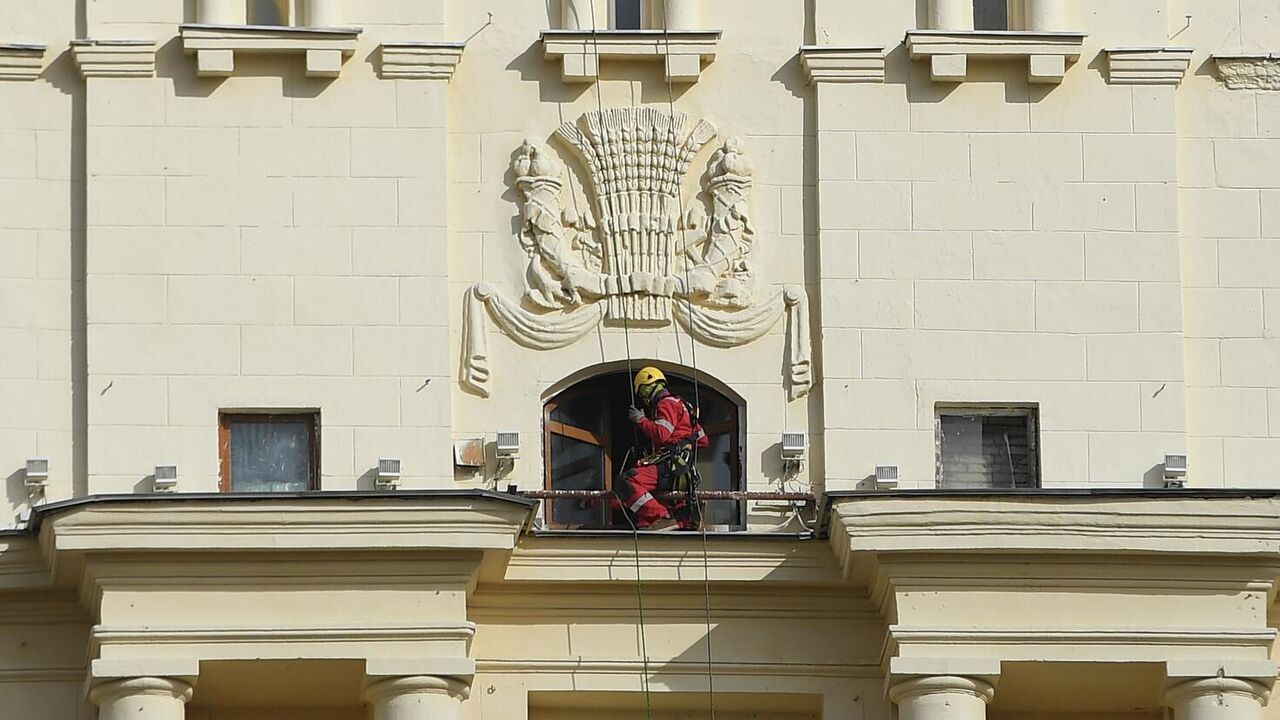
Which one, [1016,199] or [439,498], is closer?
[439,498]

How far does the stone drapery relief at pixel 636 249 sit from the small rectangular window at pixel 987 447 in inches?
36.1

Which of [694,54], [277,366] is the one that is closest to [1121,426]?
[694,54]

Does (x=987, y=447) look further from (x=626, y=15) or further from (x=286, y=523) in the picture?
(x=286, y=523)

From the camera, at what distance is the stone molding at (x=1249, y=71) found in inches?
1029

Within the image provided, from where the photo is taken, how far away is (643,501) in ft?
82.4

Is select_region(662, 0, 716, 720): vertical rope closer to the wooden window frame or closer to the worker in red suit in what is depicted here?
the worker in red suit

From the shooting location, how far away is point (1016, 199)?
25.8m

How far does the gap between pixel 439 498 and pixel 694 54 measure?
3.49 metres

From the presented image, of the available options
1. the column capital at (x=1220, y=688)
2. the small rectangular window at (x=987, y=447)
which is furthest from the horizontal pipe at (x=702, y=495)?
the column capital at (x=1220, y=688)

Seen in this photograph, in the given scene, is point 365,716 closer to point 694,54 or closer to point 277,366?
point 277,366

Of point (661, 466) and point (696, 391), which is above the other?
point (696, 391)

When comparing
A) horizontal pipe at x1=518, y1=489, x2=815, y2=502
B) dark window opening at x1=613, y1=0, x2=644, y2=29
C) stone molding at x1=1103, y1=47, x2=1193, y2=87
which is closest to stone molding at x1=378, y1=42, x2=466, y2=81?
dark window opening at x1=613, y1=0, x2=644, y2=29

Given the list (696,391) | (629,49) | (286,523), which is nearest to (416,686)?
(286,523)

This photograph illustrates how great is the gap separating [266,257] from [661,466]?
270 cm
